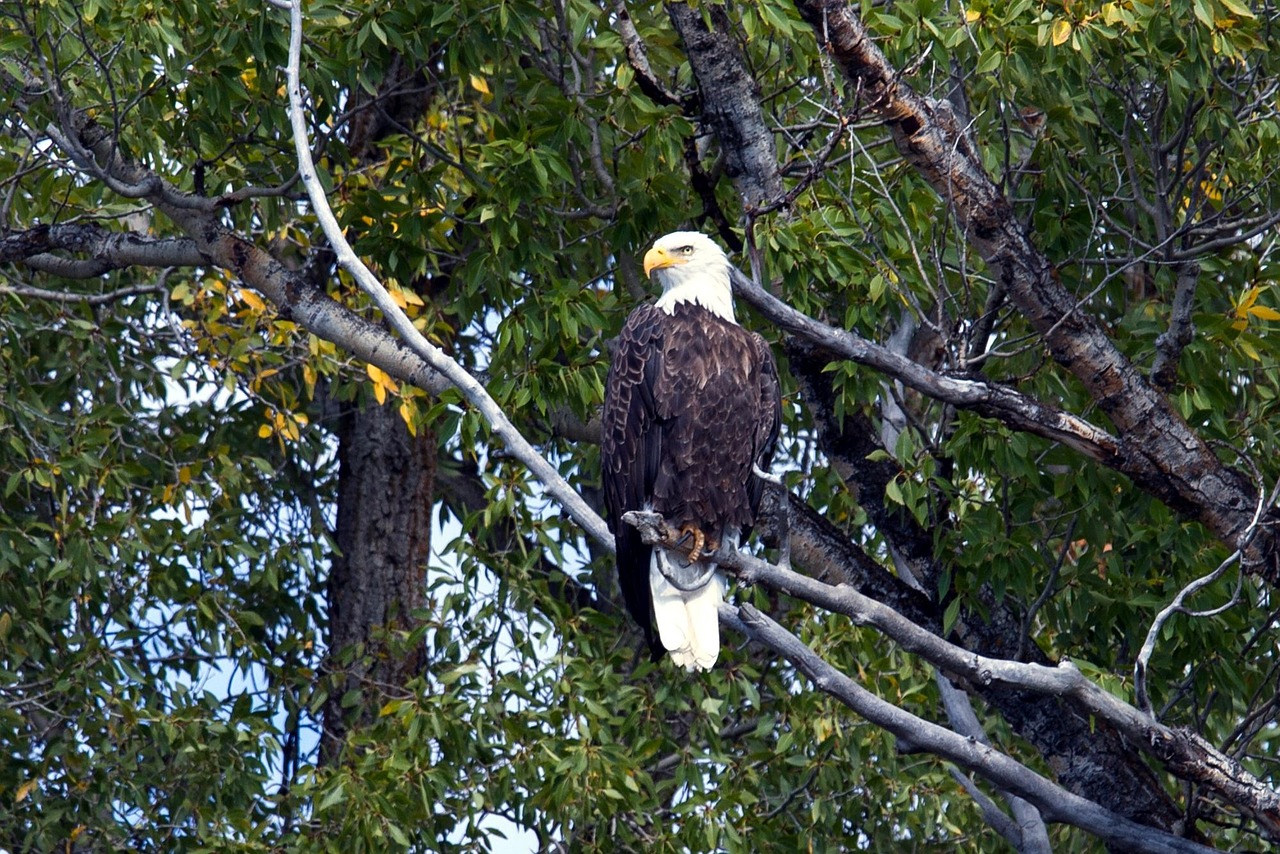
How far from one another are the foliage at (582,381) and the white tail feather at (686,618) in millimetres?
686

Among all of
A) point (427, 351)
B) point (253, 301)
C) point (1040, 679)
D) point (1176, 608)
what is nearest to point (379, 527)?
point (253, 301)

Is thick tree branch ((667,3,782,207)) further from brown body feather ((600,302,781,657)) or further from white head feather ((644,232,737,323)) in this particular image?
brown body feather ((600,302,781,657))

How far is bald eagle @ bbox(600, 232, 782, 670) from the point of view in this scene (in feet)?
17.4

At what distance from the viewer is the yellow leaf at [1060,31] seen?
494 cm

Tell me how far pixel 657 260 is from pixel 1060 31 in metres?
1.45

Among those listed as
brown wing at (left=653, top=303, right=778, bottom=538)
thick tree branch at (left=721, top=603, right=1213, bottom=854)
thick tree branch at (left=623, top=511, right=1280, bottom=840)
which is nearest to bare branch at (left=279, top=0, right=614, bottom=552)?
thick tree branch at (left=623, top=511, right=1280, bottom=840)

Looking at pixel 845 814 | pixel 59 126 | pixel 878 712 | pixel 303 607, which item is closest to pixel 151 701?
pixel 303 607

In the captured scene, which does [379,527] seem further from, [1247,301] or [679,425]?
[1247,301]

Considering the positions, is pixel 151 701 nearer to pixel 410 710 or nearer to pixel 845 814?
pixel 410 710

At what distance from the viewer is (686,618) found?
5316 millimetres

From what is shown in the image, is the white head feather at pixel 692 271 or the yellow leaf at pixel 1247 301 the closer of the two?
the yellow leaf at pixel 1247 301

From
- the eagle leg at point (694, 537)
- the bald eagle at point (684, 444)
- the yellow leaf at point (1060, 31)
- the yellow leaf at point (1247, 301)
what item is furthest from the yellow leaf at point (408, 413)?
the yellow leaf at point (1247, 301)

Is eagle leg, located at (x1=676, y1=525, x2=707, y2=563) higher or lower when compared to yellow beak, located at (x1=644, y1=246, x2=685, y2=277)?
lower

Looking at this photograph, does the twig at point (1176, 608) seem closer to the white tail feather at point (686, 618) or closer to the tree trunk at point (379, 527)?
the white tail feather at point (686, 618)
